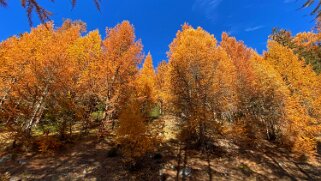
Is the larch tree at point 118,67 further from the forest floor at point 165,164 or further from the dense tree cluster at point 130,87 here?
the forest floor at point 165,164

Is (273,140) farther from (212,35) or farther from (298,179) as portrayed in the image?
(212,35)

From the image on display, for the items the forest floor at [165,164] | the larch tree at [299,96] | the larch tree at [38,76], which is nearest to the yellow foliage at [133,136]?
the forest floor at [165,164]

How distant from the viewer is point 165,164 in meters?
14.3

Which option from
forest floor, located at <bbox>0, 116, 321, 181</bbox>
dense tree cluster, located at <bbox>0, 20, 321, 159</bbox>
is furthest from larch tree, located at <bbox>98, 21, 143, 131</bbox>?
forest floor, located at <bbox>0, 116, 321, 181</bbox>

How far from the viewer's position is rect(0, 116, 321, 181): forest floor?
12.6m

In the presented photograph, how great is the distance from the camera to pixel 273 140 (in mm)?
21453

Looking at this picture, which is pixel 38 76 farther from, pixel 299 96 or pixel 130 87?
pixel 299 96

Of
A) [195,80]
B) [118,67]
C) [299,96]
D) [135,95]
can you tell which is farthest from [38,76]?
[299,96]

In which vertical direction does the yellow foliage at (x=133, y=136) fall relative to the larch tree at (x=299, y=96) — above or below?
below

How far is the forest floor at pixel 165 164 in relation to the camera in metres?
12.6

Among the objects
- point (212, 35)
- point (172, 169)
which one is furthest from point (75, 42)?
point (172, 169)

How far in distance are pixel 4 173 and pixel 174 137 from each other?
11594mm

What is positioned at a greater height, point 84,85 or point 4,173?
point 84,85

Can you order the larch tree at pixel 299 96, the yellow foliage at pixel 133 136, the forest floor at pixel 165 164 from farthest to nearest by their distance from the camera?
the larch tree at pixel 299 96 → the yellow foliage at pixel 133 136 → the forest floor at pixel 165 164
